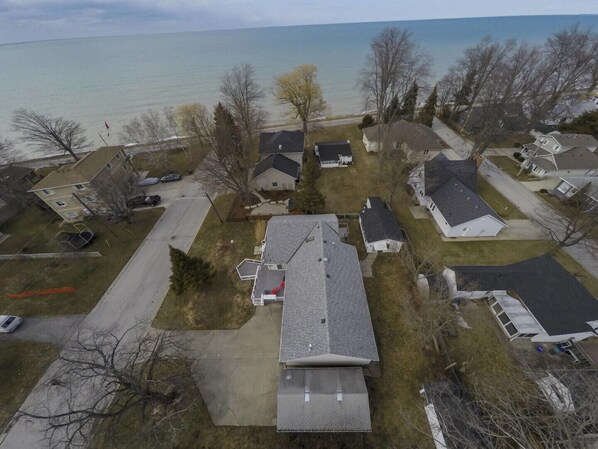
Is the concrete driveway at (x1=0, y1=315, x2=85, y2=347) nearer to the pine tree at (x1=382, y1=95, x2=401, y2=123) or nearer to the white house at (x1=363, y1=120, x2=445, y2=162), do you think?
the white house at (x1=363, y1=120, x2=445, y2=162)

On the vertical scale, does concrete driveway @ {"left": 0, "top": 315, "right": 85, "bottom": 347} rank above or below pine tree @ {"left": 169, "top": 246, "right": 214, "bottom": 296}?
below

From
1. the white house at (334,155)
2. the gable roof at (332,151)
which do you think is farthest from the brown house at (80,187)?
the gable roof at (332,151)

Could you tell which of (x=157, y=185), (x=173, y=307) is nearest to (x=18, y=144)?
(x=157, y=185)

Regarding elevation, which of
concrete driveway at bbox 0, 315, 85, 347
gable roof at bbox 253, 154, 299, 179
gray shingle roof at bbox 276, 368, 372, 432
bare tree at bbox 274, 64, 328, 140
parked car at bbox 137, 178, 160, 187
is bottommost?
concrete driveway at bbox 0, 315, 85, 347

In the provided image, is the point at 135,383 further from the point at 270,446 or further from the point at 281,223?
the point at 281,223

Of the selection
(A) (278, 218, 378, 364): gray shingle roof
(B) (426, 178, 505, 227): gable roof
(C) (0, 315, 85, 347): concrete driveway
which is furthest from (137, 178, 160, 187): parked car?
(B) (426, 178, 505, 227): gable roof

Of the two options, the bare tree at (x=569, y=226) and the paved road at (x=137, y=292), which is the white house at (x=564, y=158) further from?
the paved road at (x=137, y=292)
